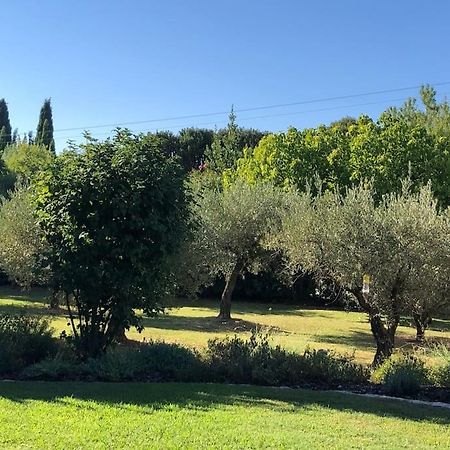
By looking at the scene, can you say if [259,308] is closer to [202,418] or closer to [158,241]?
[158,241]

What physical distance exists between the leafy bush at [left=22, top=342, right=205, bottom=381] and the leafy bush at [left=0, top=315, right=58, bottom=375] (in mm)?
406

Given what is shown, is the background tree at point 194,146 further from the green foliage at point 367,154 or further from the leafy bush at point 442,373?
the leafy bush at point 442,373

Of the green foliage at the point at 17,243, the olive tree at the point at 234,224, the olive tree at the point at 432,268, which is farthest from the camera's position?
the green foliage at the point at 17,243

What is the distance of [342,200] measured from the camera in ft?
42.0

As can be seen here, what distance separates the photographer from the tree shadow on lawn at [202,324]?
20.0m

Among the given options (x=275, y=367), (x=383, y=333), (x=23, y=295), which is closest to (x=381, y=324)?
(x=383, y=333)

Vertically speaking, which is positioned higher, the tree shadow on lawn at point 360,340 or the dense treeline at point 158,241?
the dense treeline at point 158,241

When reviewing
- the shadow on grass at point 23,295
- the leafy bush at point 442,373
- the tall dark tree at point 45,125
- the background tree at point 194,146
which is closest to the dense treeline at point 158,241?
the leafy bush at point 442,373

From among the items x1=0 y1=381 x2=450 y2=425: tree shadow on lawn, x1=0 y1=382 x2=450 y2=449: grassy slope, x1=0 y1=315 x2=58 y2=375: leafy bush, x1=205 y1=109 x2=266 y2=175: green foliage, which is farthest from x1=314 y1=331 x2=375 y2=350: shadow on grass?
x1=205 y1=109 x2=266 y2=175: green foliage

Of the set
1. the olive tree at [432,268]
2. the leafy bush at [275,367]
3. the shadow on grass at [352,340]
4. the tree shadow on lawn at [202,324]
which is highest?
the olive tree at [432,268]

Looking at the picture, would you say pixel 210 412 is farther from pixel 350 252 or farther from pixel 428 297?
pixel 428 297

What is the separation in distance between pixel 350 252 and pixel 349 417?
18.6 feet

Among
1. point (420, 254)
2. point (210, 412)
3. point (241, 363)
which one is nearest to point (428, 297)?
point (420, 254)

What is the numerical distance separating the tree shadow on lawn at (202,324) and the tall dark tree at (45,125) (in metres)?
44.3
